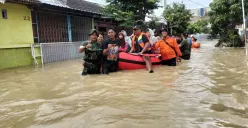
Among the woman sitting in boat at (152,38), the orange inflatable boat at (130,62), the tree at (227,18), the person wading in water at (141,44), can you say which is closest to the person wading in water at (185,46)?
the woman sitting in boat at (152,38)

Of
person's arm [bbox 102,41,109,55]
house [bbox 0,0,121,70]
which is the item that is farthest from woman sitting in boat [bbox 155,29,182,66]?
house [bbox 0,0,121,70]

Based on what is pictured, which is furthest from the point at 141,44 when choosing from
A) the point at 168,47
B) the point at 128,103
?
the point at 128,103

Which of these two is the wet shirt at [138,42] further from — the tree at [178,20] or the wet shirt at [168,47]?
the tree at [178,20]

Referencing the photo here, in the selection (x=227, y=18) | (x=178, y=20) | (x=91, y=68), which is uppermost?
(x=178, y=20)

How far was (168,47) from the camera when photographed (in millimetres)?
8125

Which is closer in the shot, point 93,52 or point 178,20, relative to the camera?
point 93,52

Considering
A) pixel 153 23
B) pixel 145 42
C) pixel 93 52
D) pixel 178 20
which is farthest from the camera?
pixel 178 20

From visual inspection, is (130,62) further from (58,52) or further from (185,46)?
(58,52)

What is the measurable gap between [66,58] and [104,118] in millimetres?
9417

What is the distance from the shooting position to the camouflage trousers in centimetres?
658

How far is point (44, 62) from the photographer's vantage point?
10719 millimetres

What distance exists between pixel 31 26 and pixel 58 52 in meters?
1.67

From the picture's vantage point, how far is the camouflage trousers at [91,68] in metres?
6.58

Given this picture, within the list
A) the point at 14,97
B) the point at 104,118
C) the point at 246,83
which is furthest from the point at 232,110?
the point at 14,97
